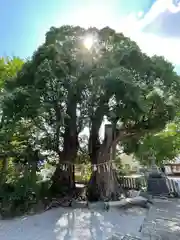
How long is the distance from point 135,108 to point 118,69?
4.63 ft

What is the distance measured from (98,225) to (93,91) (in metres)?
4.51

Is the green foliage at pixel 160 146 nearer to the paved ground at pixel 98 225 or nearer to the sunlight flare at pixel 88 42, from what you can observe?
the paved ground at pixel 98 225

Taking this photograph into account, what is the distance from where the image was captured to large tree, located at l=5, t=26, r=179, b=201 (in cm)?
650

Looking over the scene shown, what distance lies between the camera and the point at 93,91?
7363 millimetres

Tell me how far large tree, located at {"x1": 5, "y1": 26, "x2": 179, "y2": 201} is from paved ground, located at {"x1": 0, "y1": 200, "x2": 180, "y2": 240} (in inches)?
72.1

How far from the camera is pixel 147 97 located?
653 cm

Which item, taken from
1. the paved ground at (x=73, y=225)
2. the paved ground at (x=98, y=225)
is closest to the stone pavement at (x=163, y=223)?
the paved ground at (x=98, y=225)

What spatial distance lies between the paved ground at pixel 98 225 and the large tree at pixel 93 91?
6.01 ft

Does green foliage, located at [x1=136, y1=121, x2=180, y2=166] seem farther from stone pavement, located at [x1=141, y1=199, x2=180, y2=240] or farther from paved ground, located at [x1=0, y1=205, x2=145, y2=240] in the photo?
stone pavement, located at [x1=141, y1=199, x2=180, y2=240]

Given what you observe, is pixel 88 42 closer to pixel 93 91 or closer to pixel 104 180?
pixel 93 91

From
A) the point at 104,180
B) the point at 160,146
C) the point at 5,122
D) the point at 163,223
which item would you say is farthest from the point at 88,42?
the point at 160,146

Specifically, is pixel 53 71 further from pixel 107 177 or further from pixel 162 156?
pixel 162 156

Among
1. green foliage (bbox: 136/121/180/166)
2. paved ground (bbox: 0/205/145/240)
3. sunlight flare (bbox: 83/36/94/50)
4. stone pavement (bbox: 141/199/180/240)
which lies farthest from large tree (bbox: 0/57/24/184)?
green foliage (bbox: 136/121/180/166)

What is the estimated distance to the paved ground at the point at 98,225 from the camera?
11.1ft
